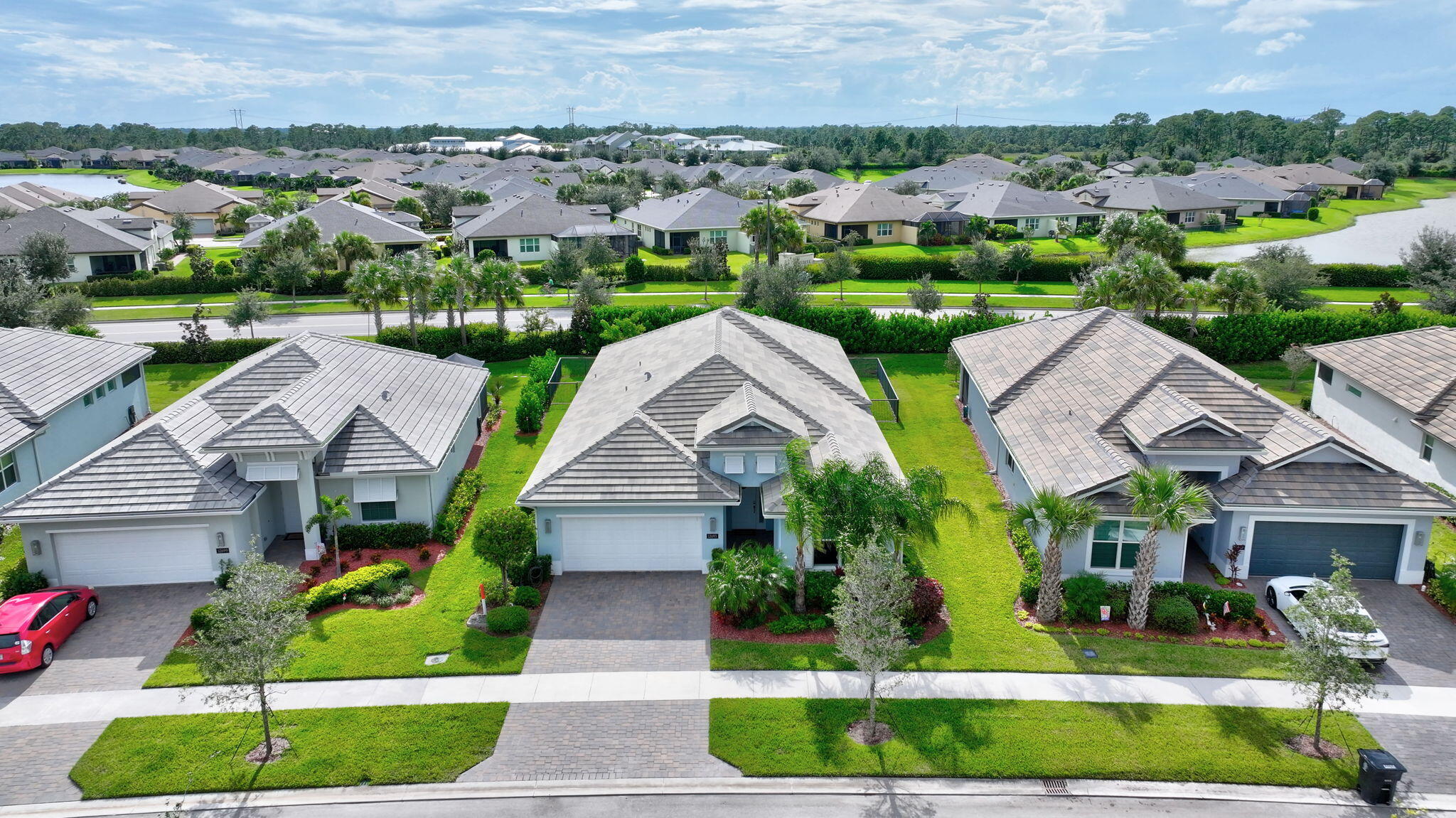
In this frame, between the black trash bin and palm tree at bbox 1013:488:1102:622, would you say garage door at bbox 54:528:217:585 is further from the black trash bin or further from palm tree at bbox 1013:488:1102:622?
the black trash bin

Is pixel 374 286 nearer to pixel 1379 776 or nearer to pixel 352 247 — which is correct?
pixel 352 247

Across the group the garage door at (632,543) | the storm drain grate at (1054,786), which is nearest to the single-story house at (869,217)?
the garage door at (632,543)

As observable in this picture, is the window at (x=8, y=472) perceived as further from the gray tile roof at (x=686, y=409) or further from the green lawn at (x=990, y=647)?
the green lawn at (x=990, y=647)

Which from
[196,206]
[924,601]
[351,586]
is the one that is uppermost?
[196,206]

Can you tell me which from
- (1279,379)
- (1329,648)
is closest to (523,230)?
(1279,379)

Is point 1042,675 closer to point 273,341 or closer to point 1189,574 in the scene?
point 1189,574
